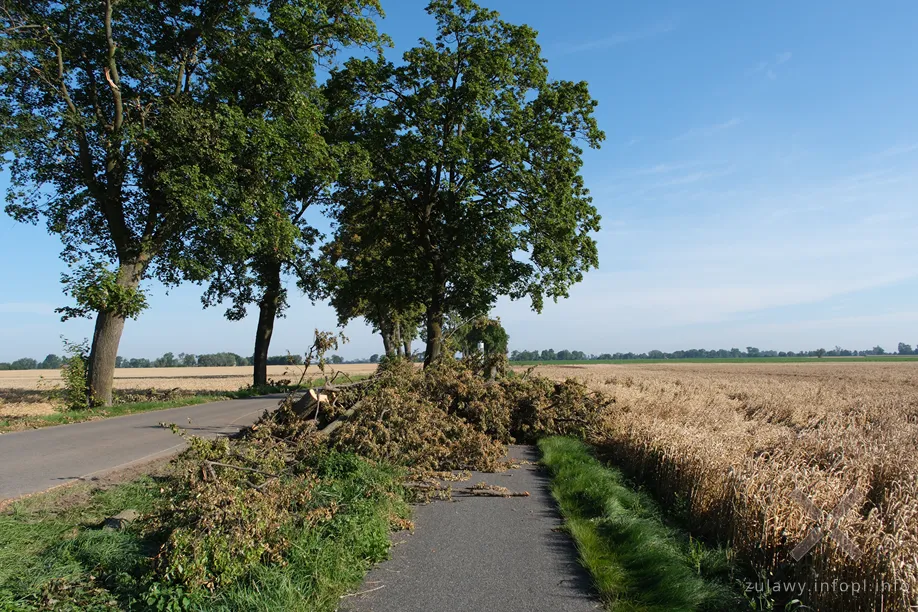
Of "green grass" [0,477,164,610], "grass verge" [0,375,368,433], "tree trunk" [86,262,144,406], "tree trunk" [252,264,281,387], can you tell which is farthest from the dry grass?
"tree trunk" [252,264,281,387]

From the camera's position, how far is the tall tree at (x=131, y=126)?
16078 millimetres

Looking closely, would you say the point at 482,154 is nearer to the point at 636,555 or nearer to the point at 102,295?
the point at 102,295

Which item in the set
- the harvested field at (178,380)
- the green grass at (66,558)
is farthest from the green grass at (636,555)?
the harvested field at (178,380)

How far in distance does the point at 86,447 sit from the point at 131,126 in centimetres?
982

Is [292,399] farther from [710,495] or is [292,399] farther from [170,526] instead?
[710,495]

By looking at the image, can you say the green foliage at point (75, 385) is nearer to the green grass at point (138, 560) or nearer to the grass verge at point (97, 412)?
the grass verge at point (97, 412)

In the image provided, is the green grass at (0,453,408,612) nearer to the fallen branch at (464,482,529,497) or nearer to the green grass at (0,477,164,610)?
the green grass at (0,477,164,610)

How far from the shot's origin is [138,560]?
4.54 meters

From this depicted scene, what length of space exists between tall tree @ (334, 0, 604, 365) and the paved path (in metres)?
15.9

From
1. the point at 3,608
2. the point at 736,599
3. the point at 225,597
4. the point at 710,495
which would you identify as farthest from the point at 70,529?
the point at 710,495

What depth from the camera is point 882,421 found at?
12250mm

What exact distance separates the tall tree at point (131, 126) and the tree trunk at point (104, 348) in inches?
1.3

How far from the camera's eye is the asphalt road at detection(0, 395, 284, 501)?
7.57m

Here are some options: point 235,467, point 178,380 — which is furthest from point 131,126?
point 178,380
